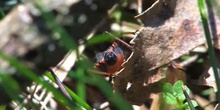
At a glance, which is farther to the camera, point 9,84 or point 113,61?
point 113,61

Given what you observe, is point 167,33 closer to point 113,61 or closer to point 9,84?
point 113,61

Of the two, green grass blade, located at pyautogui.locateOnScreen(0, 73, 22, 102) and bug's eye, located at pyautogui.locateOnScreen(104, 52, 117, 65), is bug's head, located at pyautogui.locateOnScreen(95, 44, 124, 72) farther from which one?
green grass blade, located at pyautogui.locateOnScreen(0, 73, 22, 102)

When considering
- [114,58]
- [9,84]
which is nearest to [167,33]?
[114,58]

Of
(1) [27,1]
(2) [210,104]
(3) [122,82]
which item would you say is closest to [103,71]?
(3) [122,82]

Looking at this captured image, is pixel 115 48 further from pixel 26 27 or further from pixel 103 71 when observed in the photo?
pixel 26 27

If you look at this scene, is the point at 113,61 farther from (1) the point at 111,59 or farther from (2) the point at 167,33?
(2) the point at 167,33

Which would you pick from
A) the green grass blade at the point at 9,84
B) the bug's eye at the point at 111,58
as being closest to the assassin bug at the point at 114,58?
the bug's eye at the point at 111,58

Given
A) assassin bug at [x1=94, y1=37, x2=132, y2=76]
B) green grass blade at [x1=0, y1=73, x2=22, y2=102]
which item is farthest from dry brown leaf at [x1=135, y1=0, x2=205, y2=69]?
green grass blade at [x1=0, y1=73, x2=22, y2=102]

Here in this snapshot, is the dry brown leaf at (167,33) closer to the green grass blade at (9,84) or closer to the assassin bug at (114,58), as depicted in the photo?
the assassin bug at (114,58)

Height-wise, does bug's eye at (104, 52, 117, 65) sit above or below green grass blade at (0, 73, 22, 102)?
below
